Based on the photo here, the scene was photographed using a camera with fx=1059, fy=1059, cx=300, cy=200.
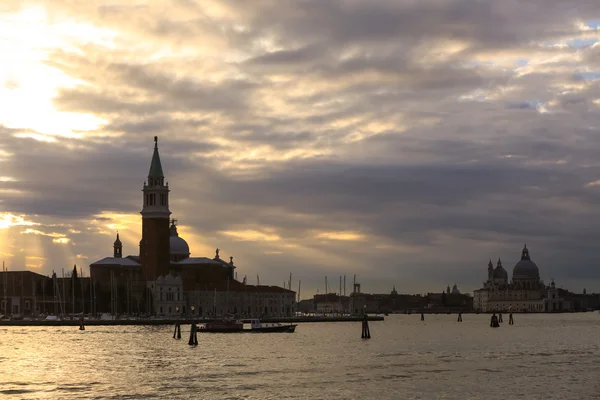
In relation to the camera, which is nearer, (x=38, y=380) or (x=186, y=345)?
(x=38, y=380)

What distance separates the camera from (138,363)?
7200 centimetres

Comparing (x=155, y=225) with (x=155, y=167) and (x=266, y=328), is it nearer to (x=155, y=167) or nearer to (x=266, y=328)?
(x=155, y=167)

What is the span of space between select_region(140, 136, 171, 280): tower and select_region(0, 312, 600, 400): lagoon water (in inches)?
3267

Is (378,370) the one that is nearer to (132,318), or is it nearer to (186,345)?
(186,345)

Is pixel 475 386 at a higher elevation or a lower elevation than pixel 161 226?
lower

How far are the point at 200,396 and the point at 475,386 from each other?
49.7 ft

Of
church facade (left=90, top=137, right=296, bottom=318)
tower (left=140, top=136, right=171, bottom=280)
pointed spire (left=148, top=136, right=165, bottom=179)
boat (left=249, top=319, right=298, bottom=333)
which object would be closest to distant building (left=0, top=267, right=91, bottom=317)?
church facade (left=90, top=137, right=296, bottom=318)

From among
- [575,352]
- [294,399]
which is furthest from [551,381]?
[575,352]

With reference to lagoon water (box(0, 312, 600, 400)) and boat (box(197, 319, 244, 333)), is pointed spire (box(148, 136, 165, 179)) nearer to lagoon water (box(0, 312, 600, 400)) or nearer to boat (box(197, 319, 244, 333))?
boat (box(197, 319, 244, 333))

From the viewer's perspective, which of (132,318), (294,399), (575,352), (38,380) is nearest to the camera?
(294,399)

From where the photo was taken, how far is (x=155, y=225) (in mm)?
182875

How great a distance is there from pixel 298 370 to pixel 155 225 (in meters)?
120

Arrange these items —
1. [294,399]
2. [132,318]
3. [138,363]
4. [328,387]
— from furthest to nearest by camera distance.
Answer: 1. [132,318]
2. [138,363]
3. [328,387]
4. [294,399]

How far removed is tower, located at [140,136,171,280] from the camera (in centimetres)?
18150
